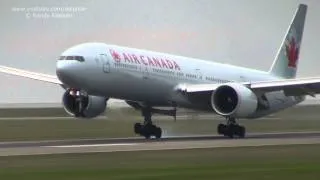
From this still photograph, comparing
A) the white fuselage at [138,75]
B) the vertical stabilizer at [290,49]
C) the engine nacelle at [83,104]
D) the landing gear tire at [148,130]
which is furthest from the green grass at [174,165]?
the vertical stabilizer at [290,49]

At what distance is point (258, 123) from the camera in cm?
6209

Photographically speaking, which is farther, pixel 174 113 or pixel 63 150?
pixel 174 113

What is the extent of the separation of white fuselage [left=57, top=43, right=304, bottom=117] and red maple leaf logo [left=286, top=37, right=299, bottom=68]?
5976mm

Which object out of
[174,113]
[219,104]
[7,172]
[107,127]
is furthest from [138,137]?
[7,172]

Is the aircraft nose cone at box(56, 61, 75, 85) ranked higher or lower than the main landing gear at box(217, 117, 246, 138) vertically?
higher

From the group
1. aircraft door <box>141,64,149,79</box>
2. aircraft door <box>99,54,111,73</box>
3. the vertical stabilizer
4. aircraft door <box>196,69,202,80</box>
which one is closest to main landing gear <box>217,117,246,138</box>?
aircraft door <box>196,69,202,80</box>

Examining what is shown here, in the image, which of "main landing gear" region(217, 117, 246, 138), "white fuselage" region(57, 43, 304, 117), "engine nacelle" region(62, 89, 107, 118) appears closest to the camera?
"white fuselage" region(57, 43, 304, 117)

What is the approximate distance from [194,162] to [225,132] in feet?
64.9

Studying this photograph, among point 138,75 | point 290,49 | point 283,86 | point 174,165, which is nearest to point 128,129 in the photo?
point 138,75

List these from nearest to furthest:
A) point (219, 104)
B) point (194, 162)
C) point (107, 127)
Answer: point (194, 162) < point (219, 104) < point (107, 127)

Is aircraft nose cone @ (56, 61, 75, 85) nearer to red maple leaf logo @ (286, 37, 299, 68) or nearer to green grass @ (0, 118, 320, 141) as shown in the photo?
A: green grass @ (0, 118, 320, 141)

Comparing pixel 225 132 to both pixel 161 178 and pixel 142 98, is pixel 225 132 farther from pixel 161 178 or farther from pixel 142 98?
pixel 161 178

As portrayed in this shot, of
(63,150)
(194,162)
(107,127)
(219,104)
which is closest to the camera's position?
(194,162)

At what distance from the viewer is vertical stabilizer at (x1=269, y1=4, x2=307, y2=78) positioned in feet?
171
